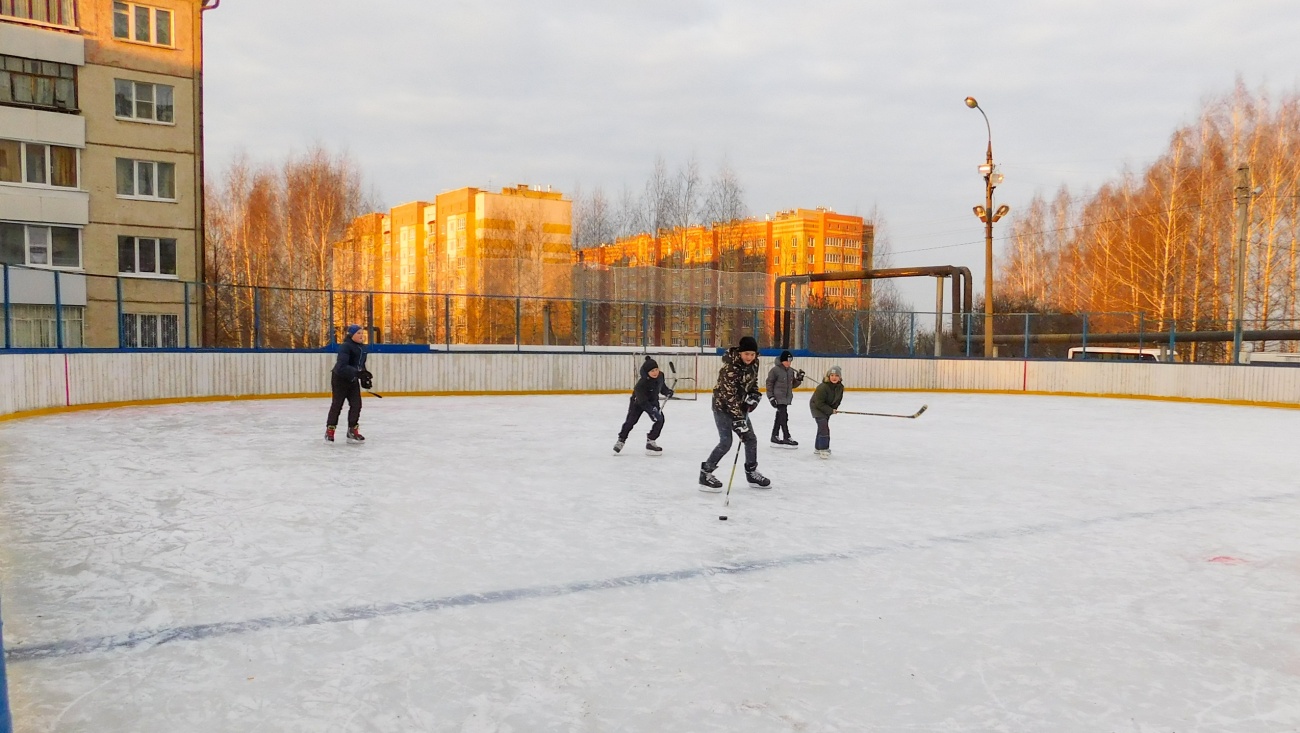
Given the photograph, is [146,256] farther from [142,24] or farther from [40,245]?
[142,24]

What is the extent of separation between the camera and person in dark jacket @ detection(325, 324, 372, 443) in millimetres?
10164

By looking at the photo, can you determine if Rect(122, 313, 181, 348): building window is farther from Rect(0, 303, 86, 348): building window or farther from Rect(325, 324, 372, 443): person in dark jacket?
Rect(325, 324, 372, 443): person in dark jacket

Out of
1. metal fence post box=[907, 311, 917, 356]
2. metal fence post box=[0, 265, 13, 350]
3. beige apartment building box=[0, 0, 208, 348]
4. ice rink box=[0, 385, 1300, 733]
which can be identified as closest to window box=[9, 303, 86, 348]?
metal fence post box=[0, 265, 13, 350]

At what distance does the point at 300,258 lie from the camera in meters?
36.3

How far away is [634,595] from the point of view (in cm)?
446

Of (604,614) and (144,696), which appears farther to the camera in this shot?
(604,614)

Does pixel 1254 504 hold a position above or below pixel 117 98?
below

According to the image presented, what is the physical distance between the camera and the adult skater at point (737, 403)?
7.34 m

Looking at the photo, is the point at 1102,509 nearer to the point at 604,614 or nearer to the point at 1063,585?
the point at 1063,585

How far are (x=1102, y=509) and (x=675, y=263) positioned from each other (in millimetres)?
37530

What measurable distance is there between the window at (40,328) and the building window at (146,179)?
13.4 m

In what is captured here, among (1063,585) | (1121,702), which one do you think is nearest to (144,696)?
(1121,702)

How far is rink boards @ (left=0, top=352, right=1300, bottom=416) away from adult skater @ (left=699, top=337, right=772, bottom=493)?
39.3ft

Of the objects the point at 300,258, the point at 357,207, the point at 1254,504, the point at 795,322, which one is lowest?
the point at 1254,504
